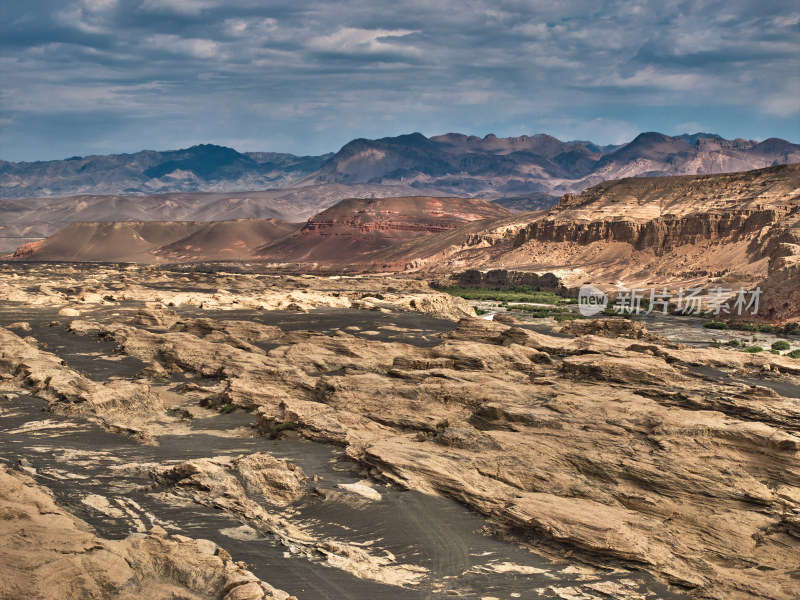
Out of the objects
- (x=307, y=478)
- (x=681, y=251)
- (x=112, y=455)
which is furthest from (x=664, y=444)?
(x=681, y=251)

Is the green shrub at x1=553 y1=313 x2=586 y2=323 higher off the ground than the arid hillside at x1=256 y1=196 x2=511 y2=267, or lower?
lower

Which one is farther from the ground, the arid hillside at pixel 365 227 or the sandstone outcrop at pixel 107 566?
the arid hillside at pixel 365 227

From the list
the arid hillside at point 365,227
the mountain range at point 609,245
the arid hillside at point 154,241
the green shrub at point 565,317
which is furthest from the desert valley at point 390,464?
the arid hillside at point 154,241

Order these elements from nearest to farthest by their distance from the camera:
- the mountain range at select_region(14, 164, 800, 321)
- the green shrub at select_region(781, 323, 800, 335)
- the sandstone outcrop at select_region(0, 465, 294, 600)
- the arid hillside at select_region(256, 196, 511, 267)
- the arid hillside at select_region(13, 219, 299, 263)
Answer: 1. the sandstone outcrop at select_region(0, 465, 294, 600)
2. the green shrub at select_region(781, 323, 800, 335)
3. the mountain range at select_region(14, 164, 800, 321)
4. the arid hillside at select_region(256, 196, 511, 267)
5. the arid hillside at select_region(13, 219, 299, 263)

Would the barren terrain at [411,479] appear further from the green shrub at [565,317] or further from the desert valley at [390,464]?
the green shrub at [565,317]

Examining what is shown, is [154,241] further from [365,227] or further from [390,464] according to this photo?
[390,464]

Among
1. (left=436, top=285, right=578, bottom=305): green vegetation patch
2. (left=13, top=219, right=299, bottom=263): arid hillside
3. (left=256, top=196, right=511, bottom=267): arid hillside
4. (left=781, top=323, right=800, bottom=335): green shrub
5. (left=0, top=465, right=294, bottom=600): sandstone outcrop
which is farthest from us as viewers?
(left=13, top=219, right=299, bottom=263): arid hillside

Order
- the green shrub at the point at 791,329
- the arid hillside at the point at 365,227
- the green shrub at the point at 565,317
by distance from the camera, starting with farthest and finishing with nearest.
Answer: the arid hillside at the point at 365,227 → the green shrub at the point at 565,317 → the green shrub at the point at 791,329

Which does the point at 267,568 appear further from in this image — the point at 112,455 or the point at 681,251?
the point at 681,251

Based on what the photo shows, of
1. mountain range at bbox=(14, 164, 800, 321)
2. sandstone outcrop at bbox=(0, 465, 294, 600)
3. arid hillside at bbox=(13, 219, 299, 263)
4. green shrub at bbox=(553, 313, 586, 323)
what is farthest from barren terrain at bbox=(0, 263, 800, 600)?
arid hillside at bbox=(13, 219, 299, 263)

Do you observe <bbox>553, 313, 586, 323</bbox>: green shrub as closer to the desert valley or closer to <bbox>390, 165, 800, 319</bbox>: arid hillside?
the desert valley

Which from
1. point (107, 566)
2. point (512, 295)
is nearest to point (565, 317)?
point (512, 295)

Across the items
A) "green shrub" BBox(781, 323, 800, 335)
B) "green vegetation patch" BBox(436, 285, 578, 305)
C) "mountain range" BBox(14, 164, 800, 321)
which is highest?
"mountain range" BBox(14, 164, 800, 321)
